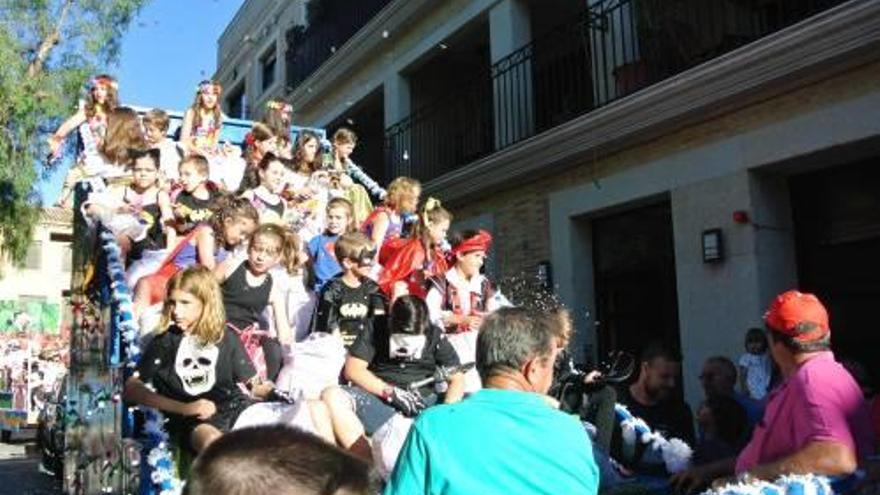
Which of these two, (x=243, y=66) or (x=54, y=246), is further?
(x=54, y=246)

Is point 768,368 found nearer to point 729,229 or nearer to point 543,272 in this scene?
point 729,229

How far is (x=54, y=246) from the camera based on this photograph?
48.2 m

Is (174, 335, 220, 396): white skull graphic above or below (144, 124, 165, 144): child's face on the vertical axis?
below

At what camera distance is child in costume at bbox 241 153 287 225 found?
7.81m

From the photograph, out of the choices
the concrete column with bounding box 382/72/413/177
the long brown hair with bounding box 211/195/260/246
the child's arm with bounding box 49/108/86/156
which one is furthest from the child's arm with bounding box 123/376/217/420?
the concrete column with bounding box 382/72/413/177

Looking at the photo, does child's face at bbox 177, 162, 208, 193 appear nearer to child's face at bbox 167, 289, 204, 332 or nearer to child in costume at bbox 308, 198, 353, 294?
child in costume at bbox 308, 198, 353, 294

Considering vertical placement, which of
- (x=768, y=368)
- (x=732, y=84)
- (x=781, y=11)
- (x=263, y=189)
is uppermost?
(x=781, y=11)

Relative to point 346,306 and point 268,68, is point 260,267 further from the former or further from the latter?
point 268,68

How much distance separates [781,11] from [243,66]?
2050 centimetres

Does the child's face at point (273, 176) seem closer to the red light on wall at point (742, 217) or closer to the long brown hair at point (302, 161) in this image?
the long brown hair at point (302, 161)

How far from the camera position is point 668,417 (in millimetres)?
5383

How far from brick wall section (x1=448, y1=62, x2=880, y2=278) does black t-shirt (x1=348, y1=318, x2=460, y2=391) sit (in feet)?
15.8

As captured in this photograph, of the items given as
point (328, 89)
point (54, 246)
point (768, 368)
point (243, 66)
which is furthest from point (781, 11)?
point (54, 246)

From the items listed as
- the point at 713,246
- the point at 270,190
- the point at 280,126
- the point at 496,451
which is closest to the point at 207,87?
the point at 280,126
